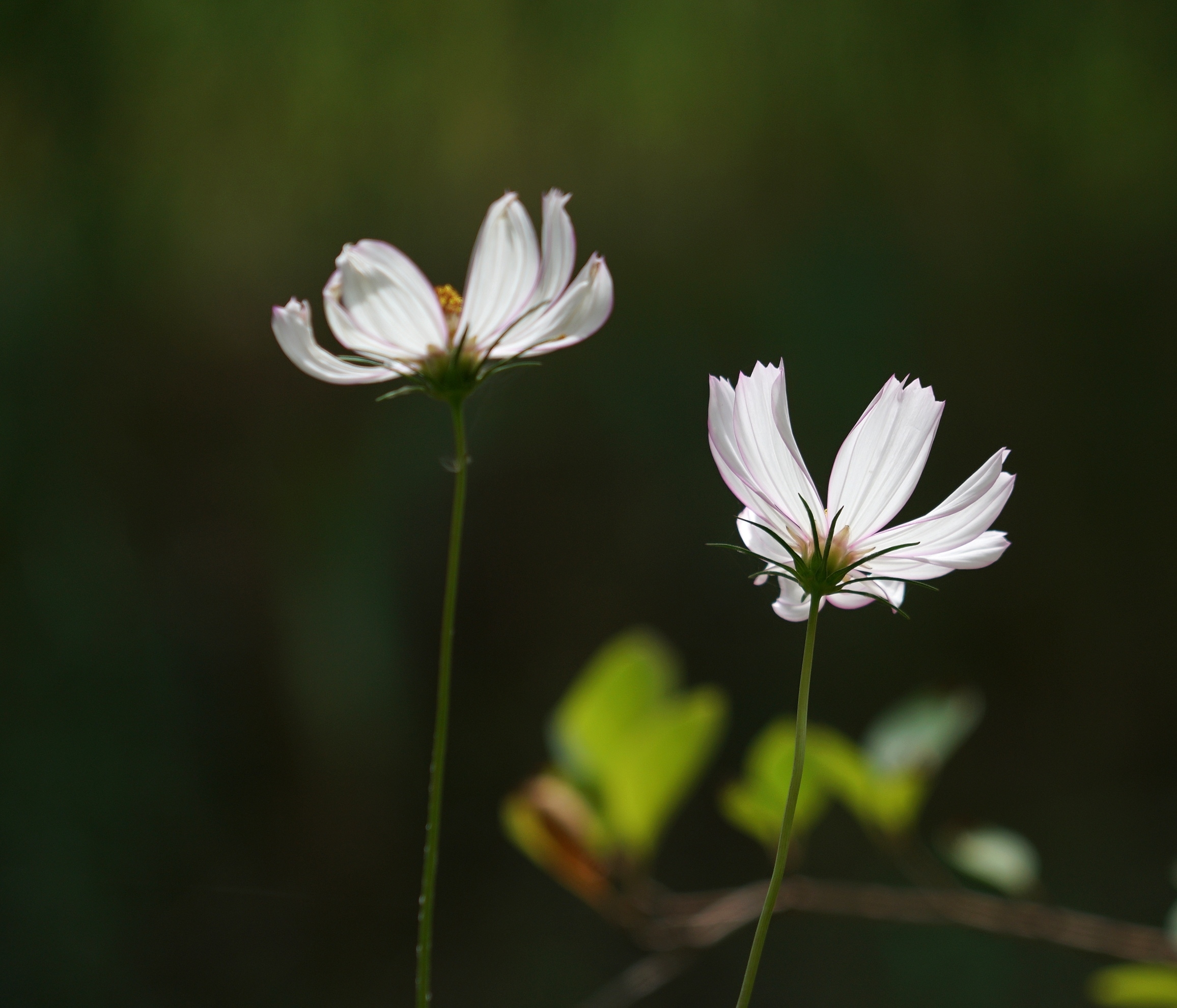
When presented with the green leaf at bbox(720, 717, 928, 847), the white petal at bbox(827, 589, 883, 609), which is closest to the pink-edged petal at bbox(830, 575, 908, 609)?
the white petal at bbox(827, 589, 883, 609)

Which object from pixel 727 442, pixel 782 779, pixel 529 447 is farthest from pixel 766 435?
pixel 529 447

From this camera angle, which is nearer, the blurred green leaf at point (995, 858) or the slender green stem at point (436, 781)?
the slender green stem at point (436, 781)

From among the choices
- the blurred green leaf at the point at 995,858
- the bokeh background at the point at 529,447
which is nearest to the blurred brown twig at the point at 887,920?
the blurred green leaf at the point at 995,858

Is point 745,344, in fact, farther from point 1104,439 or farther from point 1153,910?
point 1153,910

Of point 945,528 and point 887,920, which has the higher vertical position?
point 945,528

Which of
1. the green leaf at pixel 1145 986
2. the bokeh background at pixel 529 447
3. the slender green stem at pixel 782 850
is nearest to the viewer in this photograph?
the slender green stem at pixel 782 850

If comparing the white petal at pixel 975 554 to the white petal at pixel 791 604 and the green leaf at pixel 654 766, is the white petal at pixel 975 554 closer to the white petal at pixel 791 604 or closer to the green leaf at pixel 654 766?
the white petal at pixel 791 604

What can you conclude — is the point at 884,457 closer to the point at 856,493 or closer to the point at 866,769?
the point at 856,493
